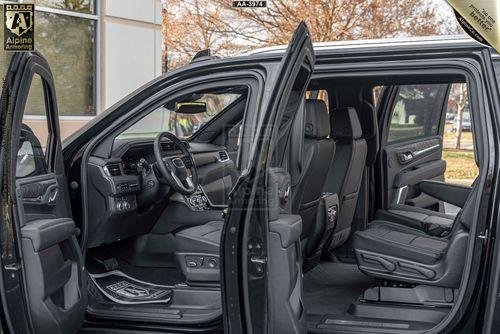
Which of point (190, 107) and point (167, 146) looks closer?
point (190, 107)

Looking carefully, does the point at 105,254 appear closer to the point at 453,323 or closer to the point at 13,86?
the point at 13,86

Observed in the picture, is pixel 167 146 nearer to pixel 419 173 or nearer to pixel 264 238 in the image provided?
pixel 264 238

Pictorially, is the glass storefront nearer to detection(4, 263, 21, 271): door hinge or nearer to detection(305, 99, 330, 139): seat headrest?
detection(305, 99, 330, 139): seat headrest

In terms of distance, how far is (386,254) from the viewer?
3.50 m

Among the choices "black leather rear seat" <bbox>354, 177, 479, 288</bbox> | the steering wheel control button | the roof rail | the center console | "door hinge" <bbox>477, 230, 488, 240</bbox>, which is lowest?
the steering wheel control button

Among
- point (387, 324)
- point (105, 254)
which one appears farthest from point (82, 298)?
point (387, 324)

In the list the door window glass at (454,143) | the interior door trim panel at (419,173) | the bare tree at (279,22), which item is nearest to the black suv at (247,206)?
the interior door trim panel at (419,173)

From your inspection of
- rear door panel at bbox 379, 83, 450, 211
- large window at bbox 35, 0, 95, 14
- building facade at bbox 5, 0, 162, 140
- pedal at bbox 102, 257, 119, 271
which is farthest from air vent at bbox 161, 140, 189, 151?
large window at bbox 35, 0, 95, 14

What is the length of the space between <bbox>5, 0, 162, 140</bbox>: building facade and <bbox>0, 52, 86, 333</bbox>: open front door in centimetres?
477

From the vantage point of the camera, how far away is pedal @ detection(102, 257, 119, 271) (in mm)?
Result: 3910

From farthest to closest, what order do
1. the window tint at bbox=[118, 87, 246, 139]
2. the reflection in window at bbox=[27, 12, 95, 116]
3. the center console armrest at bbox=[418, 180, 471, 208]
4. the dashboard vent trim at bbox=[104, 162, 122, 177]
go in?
the reflection in window at bbox=[27, 12, 95, 116] → the center console armrest at bbox=[418, 180, 471, 208] → the dashboard vent trim at bbox=[104, 162, 122, 177] → the window tint at bbox=[118, 87, 246, 139]

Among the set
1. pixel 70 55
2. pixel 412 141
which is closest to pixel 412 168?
pixel 412 141

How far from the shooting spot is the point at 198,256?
351cm

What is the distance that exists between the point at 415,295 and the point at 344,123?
127 cm
